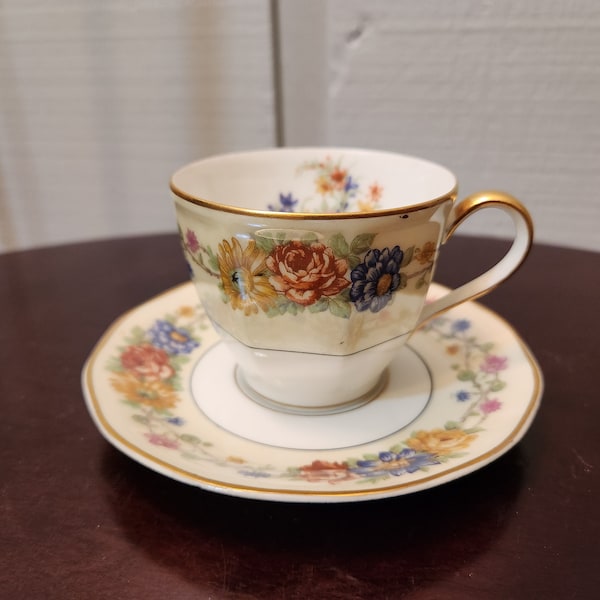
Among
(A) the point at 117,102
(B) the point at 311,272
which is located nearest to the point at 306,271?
(B) the point at 311,272

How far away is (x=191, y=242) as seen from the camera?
0.42 meters

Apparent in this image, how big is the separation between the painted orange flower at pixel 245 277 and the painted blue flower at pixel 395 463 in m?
0.12

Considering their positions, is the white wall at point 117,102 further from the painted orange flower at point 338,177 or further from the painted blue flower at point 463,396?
the painted blue flower at point 463,396

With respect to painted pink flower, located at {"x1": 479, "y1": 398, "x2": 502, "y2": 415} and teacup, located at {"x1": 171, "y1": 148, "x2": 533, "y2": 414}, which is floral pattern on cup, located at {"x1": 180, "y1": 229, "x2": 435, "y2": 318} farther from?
painted pink flower, located at {"x1": 479, "y1": 398, "x2": 502, "y2": 415}

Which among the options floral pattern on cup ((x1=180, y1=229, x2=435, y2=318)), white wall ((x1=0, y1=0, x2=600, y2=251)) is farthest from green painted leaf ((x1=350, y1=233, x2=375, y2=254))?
white wall ((x1=0, y1=0, x2=600, y2=251))

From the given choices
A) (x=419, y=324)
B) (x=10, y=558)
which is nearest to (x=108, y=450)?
(x=10, y=558)

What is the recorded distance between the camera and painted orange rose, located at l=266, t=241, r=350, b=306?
360 mm

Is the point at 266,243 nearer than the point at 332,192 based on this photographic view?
Yes

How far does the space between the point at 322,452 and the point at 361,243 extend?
14 centimetres

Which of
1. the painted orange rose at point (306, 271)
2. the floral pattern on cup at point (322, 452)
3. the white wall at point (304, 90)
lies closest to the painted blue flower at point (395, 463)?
the floral pattern on cup at point (322, 452)

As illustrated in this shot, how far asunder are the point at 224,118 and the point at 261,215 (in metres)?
0.87

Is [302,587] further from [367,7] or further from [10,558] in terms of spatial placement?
[367,7]

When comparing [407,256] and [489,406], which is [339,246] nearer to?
[407,256]

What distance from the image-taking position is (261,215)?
1.16 ft
